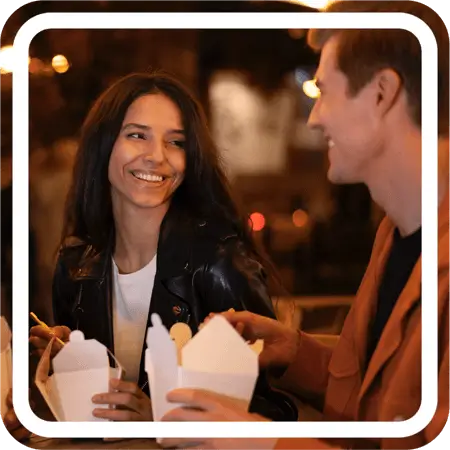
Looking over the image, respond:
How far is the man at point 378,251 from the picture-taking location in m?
1.64

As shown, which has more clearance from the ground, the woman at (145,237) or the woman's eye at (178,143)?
the woman's eye at (178,143)

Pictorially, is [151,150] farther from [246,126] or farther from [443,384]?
[443,384]

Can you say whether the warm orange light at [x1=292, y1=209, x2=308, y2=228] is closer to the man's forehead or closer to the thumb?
the man's forehead

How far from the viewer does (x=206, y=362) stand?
165 cm

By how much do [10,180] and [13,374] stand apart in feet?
1.39

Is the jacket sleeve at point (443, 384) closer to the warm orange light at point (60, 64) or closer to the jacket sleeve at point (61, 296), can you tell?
the jacket sleeve at point (61, 296)

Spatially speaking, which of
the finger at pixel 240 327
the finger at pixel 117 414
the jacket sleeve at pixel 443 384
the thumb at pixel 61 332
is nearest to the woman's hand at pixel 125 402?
the finger at pixel 117 414

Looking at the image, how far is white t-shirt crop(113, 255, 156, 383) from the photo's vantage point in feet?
5.52

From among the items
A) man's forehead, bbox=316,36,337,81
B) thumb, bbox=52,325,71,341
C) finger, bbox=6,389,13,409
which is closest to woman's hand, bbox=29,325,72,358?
thumb, bbox=52,325,71,341

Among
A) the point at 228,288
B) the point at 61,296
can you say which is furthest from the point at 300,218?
the point at 61,296

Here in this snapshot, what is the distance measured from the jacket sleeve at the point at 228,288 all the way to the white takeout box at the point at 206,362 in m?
0.04

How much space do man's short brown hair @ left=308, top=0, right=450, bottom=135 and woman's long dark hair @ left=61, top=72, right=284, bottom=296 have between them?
13.0 inches

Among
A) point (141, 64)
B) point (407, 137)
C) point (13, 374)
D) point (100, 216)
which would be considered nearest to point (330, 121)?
point (407, 137)

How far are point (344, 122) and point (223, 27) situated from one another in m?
0.33
